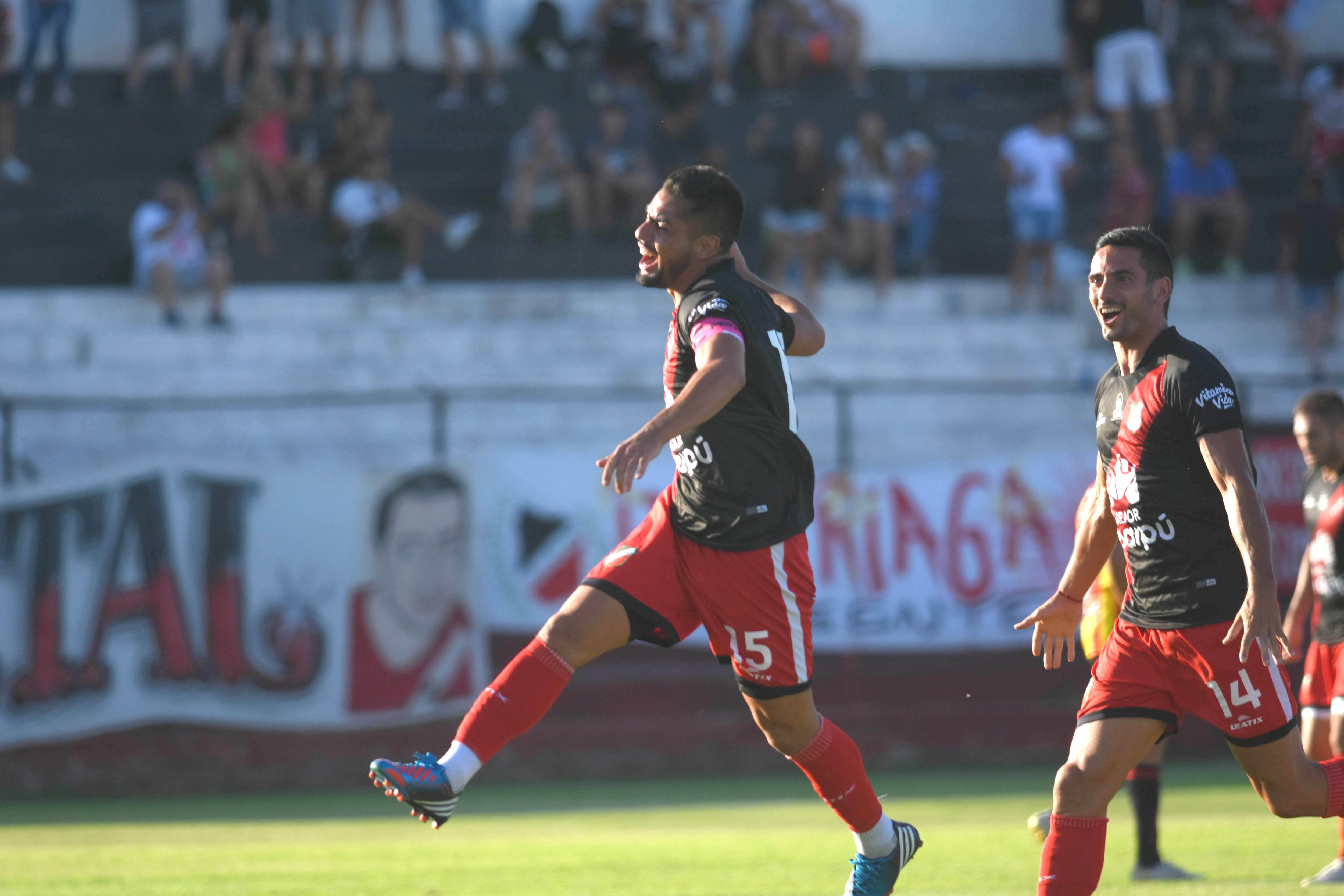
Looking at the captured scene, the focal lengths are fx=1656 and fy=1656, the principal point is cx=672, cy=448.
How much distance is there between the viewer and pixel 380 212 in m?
18.0

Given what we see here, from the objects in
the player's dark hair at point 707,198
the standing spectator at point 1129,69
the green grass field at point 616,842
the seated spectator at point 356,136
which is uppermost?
the standing spectator at point 1129,69

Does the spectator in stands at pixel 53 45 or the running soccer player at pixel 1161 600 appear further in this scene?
the spectator in stands at pixel 53 45

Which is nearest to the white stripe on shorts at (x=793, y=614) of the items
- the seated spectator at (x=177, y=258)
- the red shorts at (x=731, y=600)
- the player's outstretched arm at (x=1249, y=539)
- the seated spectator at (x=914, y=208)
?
the red shorts at (x=731, y=600)

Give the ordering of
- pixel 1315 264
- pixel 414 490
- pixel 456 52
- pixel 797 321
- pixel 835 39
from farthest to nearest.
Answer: pixel 835 39
pixel 456 52
pixel 1315 264
pixel 414 490
pixel 797 321

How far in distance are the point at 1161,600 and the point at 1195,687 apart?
0.95 feet

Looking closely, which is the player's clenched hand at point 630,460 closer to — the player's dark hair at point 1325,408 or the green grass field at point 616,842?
the green grass field at point 616,842

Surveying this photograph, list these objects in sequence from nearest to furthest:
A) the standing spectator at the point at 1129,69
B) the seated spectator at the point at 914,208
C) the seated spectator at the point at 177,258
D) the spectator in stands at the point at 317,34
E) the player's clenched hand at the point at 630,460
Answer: the player's clenched hand at the point at 630,460 < the seated spectator at the point at 177,258 < the seated spectator at the point at 914,208 < the spectator in stands at the point at 317,34 < the standing spectator at the point at 1129,69

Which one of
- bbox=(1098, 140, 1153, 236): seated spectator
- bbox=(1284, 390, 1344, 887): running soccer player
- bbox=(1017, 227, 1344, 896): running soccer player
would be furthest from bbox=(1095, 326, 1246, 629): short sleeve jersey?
bbox=(1098, 140, 1153, 236): seated spectator

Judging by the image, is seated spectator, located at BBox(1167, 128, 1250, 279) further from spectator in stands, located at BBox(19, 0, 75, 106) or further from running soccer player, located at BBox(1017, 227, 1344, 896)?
running soccer player, located at BBox(1017, 227, 1344, 896)

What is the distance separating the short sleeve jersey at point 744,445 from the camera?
5.56m

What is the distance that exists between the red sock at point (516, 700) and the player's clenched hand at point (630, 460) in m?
0.93

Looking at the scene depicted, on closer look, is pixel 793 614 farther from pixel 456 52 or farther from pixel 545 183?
pixel 456 52

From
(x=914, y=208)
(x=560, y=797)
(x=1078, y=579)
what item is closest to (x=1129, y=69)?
(x=914, y=208)

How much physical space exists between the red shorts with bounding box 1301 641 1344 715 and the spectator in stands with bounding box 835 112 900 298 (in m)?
10.6
